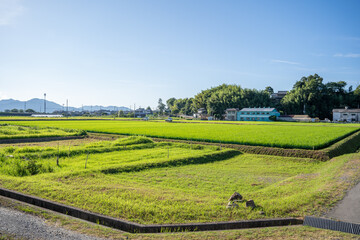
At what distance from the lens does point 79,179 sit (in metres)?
11.4

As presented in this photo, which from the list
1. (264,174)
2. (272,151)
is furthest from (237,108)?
(264,174)

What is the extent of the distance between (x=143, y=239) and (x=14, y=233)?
3.10 meters

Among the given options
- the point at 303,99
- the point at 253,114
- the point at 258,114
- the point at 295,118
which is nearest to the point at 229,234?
the point at 295,118

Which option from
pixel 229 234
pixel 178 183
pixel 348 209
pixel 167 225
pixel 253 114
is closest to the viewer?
pixel 229 234

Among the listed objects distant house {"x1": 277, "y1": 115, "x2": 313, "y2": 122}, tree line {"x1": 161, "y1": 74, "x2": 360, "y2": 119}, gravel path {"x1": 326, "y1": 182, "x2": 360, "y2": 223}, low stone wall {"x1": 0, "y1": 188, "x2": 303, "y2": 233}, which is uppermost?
tree line {"x1": 161, "y1": 74, "x2": 360, "y2": 119}

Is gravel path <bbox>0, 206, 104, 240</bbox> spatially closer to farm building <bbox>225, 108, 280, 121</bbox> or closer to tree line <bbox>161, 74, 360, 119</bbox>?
farm building <bbox>225, 108, 280, 121</bbox>

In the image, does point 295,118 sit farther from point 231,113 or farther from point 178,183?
point 178,183

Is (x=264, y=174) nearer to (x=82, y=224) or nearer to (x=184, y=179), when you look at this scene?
(x=184, y=179)

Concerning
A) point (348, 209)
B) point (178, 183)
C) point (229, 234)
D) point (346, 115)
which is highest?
point (346, 115)

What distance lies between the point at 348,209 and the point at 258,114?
263ft

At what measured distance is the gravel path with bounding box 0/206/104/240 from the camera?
6.32 meters

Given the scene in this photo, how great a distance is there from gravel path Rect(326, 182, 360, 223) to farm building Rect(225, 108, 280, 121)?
2945 inches

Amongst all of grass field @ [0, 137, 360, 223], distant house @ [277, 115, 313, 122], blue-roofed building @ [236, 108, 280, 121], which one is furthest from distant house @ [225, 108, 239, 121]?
grass field @ [0, 137, 360, 223]

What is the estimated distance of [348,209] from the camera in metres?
8.00
